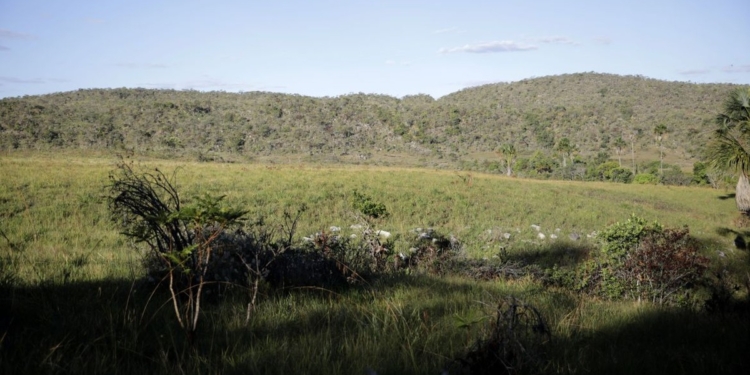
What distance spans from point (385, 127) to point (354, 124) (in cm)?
640

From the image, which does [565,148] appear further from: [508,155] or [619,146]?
[508,155]

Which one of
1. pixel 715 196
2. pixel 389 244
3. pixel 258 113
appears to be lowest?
pixel 715 196

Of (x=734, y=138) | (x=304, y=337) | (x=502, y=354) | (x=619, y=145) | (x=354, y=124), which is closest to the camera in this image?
(x=502, y=354)

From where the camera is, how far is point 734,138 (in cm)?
2623

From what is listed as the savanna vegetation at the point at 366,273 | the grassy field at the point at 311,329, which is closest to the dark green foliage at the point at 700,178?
the savanna vegetation at the point at 366,273

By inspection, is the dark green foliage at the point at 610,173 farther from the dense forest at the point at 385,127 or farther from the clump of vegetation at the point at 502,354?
the clump of vegetation at the point at 502,354

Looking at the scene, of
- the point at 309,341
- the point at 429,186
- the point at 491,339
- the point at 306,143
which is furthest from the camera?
the point at 306,143

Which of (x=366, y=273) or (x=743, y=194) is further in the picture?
(x=743, y=194)

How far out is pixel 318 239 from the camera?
7.24 metres

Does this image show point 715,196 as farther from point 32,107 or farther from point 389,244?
point 32,107

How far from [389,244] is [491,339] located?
24.6ft

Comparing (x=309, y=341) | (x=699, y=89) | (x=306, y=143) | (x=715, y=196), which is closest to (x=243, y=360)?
(x=309, y=341)

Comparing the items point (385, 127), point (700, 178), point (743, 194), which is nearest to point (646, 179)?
point (700, 178)

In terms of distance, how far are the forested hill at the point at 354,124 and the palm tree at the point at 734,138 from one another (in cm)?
5053
